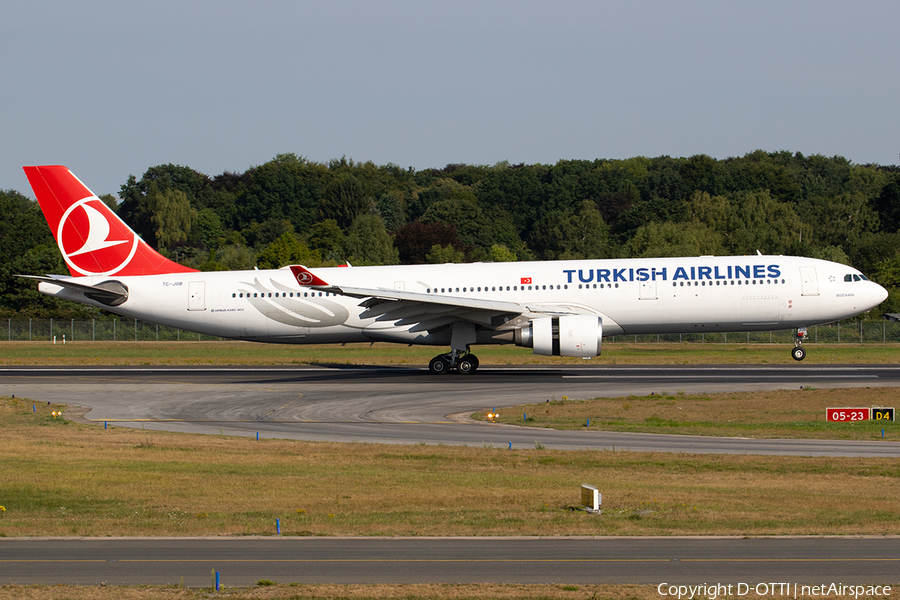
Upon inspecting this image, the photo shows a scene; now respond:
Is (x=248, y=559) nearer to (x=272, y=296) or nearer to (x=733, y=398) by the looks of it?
(x=733, y=398)

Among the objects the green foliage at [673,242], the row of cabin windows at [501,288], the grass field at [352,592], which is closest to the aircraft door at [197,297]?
the row of cabin windows at [501,288]

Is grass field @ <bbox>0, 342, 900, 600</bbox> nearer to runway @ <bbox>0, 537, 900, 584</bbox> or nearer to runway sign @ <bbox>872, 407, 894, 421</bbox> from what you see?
runway @ <bbox>0, 537, 900, 584</bbox>

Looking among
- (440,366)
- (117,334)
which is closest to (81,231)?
(440,366)

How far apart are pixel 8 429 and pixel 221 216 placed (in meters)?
138

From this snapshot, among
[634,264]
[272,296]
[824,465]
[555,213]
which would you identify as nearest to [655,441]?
[824,465]

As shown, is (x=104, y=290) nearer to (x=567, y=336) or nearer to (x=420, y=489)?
(x=567, y=336)

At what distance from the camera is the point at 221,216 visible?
16062 centimetres

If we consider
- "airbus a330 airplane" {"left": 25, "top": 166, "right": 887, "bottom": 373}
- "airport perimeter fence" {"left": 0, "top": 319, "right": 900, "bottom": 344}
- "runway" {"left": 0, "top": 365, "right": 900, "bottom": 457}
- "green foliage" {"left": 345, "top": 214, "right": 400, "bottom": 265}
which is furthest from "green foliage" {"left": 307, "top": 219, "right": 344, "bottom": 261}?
"runway" {"left": 0, "top": 365, "right": 900, "bottom": 457}

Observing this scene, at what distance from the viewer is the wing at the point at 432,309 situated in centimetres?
3700

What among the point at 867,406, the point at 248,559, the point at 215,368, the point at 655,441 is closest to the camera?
the point at 248,559

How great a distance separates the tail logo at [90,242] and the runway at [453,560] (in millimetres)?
29739

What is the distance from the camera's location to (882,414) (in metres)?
26.6

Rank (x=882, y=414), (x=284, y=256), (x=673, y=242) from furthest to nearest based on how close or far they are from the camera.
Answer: (x=284, y=256) < (x=673, y=242) < (x=882, y=414)

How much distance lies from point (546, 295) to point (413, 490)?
73.5ft
